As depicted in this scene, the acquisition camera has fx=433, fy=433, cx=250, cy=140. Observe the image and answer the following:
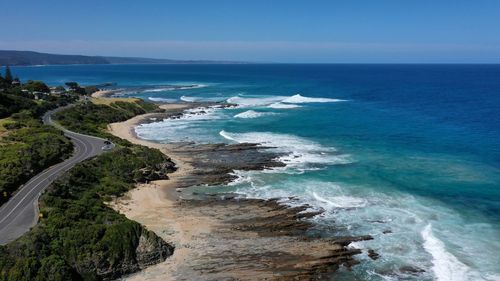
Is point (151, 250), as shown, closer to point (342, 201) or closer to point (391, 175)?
point (342, 201)

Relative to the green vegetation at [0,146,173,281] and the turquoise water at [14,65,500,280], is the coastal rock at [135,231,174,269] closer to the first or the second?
the green vegetation at [0,146,173,281]

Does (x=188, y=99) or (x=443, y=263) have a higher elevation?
(x=188, y=99)

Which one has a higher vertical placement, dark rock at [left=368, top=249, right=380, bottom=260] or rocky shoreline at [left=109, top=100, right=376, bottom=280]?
dark rock at [left=368, top=249, right=380, bottom=260]

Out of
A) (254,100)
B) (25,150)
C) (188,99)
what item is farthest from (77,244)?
(188,99)

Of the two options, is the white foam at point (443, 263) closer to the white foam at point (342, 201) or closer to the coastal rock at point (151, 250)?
the white foam at point (342, 201)

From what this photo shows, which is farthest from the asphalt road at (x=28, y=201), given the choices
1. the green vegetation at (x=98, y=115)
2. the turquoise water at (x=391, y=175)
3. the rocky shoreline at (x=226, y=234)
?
the turquoise water at (x=391, y=175)

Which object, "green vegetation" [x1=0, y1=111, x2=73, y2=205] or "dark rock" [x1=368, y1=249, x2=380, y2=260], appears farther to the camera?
"green vegetation" [x1=0, y1=111, x2=73, y2=205]

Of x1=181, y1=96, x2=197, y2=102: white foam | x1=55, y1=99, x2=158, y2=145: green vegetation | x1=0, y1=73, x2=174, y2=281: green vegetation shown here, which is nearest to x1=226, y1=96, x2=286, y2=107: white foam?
x1=181, y1=96, x2=197, y2=102: white foam
